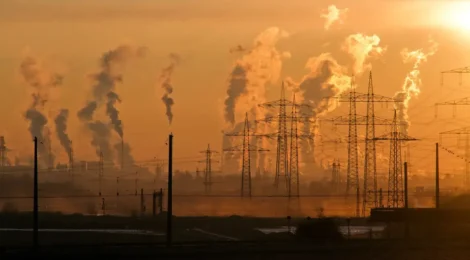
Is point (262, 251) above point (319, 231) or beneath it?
above

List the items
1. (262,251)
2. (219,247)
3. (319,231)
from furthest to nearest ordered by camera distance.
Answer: (319,231)
(219,247)
(262,251)

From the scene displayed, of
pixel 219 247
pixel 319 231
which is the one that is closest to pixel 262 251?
pixel 219 247

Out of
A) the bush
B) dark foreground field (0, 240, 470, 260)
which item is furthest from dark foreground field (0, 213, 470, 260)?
the bush

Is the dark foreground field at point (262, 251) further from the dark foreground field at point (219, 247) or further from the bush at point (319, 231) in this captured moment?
the bush at point (319, 231)

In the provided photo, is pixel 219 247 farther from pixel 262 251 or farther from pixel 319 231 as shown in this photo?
pixel 319 231

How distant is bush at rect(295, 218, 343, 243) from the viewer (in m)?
85.1

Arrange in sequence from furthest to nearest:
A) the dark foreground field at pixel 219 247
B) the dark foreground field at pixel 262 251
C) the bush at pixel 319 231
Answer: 1. the bush at pixel 319 231
2. the dark foreground field at pixel 219 247
3. the dark foreground field at pixel 262 251

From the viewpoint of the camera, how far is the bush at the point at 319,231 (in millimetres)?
85125

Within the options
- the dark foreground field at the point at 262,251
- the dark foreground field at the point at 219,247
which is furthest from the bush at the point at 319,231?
the dark foreground field at the point at 262,251

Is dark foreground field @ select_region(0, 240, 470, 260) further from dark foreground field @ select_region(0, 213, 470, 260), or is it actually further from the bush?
the bush

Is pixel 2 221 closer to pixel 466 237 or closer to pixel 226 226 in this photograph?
pixel 226 226

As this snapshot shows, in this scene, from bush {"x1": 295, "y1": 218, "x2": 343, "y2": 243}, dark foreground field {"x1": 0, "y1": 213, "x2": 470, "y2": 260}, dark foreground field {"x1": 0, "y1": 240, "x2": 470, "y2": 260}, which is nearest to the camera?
dark foreground field {"x1": 0, "y1": 240, "x2": 470, "y2": 260}

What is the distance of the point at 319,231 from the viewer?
87.6 meters

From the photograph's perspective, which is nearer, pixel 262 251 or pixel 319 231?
pixel 262 251
